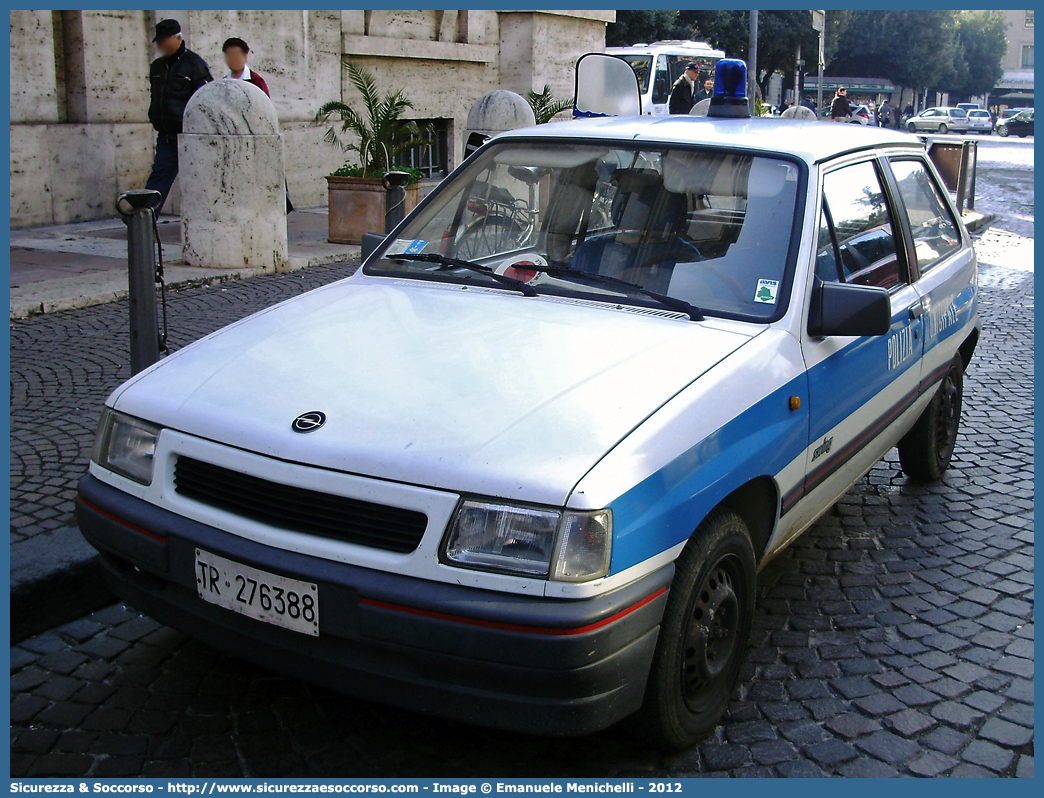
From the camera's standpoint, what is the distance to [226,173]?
9.08 metres

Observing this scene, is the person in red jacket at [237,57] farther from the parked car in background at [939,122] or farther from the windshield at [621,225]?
the parked car in background at [939,122]

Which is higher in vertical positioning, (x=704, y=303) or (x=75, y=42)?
(x=75, y=42)

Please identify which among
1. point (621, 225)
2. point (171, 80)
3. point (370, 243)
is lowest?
point (370, 243)

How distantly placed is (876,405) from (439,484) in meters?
2.10

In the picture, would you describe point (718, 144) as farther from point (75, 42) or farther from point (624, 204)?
point (75, 42)

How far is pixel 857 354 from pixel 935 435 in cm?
163

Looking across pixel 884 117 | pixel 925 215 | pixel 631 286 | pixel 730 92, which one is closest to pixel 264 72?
pixel 730 92

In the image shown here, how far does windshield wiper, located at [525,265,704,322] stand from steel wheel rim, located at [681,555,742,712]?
0.81 meters

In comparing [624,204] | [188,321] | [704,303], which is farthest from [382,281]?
Result: [188,321]

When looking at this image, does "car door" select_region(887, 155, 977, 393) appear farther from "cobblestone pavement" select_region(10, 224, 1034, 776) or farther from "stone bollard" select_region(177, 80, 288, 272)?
"stone bollard" select_region(177, 80, 288, 272)

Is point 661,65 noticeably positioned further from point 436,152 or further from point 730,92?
point 730,92

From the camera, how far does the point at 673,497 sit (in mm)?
2627

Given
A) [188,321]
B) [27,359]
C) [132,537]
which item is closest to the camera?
[132,537]

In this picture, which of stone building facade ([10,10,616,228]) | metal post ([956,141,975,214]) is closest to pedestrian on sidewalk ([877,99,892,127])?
stone building facade ([10,10,616,228])
